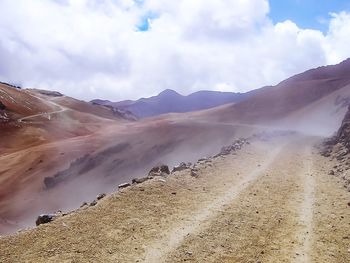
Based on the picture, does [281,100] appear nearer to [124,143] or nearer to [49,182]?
[124,143]

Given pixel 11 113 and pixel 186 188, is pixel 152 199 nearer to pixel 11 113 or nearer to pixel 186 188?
pixel 186 188

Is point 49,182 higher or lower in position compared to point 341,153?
lower

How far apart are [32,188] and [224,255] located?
5088cm

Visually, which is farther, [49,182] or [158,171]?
[49,182]

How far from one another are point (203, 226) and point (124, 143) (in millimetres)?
52560

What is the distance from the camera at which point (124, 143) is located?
65.6 m

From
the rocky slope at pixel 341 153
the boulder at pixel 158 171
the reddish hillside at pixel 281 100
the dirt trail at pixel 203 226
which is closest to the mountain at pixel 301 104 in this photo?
the reddish hillside at pixel 281 100

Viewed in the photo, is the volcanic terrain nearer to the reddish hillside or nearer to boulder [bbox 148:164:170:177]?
boulder [bbox 148:164:170:177]

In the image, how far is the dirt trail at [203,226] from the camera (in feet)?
36.9

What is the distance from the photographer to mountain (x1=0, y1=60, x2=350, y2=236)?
5244 centimetres

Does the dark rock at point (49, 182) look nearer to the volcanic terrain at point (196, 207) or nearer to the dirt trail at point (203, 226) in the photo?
the volcanic terrain at point (196, 207)

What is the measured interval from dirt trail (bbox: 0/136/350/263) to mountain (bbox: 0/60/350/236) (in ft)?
94.1

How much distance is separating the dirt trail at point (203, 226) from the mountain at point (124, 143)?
28677mm

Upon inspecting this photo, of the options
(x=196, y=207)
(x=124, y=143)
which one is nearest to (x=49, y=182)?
(x=124, y=143)
